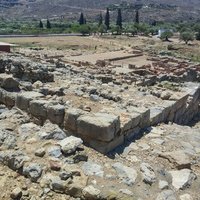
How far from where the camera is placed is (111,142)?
8.41 meters

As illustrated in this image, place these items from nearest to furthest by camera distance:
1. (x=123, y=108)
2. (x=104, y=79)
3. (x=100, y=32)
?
(x=123, y=108) → (x=104, y=79) → (x=100, y=32)

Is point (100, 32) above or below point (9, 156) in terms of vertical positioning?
below

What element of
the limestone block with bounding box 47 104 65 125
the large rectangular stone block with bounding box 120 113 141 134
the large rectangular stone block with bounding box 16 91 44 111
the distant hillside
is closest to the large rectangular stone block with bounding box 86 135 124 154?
the large rectangular stone block with bounding box 120 113 141 134

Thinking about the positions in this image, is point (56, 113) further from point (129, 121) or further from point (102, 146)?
point (129, 121)

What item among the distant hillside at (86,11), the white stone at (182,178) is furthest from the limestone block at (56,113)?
the distant hillside at (86,11)

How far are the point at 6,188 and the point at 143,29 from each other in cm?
7577

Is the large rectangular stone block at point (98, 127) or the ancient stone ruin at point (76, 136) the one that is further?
the large rectangular stone block at point (98, 127)

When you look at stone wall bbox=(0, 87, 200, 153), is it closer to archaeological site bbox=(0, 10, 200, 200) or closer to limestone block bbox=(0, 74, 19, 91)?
archaeological site bbox=(0, 10, 200, 200)

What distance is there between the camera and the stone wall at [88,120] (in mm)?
8188

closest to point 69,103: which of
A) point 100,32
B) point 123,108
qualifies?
point 123,108

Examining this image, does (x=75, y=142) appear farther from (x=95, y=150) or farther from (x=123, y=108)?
(x=123, y=108)

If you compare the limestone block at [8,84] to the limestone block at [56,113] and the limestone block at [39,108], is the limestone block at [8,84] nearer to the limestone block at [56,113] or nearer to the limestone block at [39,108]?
the limestone block at [39,108]

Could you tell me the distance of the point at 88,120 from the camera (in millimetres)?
8352

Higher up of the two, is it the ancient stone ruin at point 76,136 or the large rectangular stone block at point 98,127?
the large rectangular stone block at point 98,127
